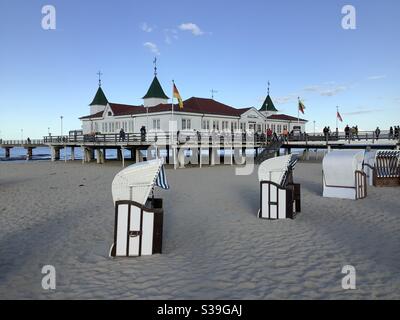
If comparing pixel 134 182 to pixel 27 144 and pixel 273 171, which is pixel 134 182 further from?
pixel 27 144

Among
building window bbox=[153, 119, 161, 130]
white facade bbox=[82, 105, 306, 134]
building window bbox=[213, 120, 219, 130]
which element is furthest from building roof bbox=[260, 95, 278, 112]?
building window bbox=[153, 119, 161, 130]

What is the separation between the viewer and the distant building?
31297mm

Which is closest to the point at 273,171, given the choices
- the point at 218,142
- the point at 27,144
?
the point at 218,142

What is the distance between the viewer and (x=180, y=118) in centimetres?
3069

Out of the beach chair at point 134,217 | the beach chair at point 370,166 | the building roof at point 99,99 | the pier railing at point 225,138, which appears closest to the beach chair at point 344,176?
the beach chair at point 370,166

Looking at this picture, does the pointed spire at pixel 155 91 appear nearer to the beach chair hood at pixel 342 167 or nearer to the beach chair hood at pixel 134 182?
the beach chair hood at pixel 342 167

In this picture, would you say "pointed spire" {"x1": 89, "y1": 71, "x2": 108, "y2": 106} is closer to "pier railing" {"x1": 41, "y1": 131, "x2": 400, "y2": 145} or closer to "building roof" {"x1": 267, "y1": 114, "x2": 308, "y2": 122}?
"pier railing" {"x1": 41, "y1": 131, "x2": 400, "y2": 145}

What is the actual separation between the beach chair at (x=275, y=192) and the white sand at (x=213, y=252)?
1.35 ft

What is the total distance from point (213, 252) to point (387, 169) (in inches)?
541

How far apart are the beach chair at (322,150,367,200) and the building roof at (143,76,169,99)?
27.5m

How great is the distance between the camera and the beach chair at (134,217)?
6.64m
